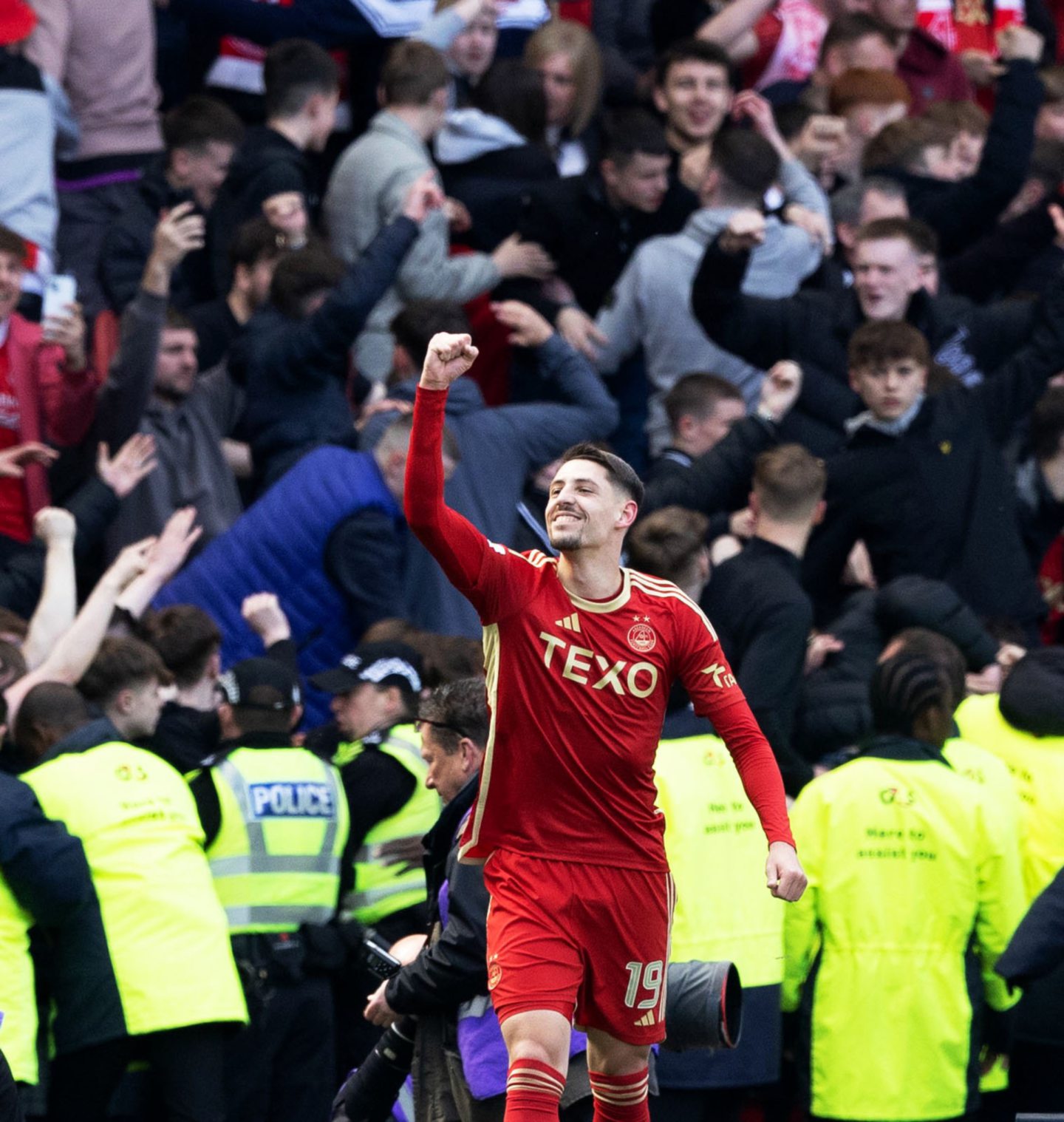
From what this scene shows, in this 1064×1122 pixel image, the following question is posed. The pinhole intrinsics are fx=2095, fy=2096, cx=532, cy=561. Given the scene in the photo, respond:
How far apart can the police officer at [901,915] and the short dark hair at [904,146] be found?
528 centimetres

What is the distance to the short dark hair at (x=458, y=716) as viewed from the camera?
19.4 feet

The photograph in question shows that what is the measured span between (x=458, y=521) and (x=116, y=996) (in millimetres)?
2279

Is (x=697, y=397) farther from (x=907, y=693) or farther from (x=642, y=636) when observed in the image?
(x=642, y=636)

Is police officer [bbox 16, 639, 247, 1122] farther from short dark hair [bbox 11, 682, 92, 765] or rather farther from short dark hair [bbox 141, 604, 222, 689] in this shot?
short dark hair [bbox 141, 604, 222, 689]

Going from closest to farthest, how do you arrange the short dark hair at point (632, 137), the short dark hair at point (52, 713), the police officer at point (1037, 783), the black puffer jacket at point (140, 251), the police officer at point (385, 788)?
the short dark hair at point (52, 713) < the police officer at point (385, 788) < the police officer at point (1037, 783) < the black puffer jacket at point (140, 251) < the short dark hair at point (632, 137)

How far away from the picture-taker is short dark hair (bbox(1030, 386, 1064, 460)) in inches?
400

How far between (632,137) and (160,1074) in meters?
5.49

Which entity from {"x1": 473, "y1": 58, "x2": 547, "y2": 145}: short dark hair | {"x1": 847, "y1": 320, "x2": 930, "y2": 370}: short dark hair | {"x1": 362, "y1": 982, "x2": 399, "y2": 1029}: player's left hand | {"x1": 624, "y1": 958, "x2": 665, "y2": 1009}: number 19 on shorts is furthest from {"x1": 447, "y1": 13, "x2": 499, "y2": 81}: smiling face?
{"x1": 624, "y1": 958, "x2": 665, "y2": 1009}: number 19 on shorts

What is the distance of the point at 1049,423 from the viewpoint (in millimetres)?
10172

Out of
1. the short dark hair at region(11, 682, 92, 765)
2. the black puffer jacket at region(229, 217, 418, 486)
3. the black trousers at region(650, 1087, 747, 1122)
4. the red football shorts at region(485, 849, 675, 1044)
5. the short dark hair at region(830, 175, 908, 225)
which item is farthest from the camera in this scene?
the short dark hair at region(830, 175, 908, 225)

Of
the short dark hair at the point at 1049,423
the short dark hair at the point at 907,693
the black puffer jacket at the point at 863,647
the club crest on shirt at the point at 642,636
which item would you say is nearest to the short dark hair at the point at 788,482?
the black puffer jacket at the point at 863,647

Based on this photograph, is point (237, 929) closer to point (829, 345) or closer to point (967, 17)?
point (829, 345)

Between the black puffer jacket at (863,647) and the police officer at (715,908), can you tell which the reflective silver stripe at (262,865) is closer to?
the police officer at (715,908)

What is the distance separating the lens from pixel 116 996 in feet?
21.6
